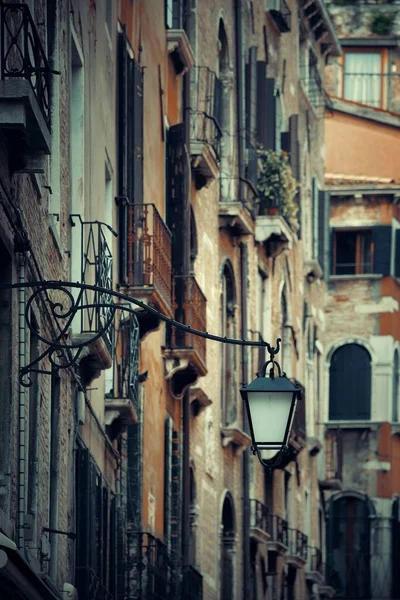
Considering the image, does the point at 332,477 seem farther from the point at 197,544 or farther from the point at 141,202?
the point at 141,202

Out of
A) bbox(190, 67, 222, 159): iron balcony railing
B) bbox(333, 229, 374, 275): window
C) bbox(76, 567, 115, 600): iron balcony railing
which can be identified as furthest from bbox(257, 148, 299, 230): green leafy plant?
bbox(76, 567, 115, 600): iron balcony railing

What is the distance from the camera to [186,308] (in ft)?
99.9

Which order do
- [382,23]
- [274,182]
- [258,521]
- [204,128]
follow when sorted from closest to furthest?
[204,128]
[258,521]
[274,182]
[382,23]

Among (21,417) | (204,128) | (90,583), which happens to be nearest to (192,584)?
(204,128)

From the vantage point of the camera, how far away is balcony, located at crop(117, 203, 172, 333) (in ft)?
84.5

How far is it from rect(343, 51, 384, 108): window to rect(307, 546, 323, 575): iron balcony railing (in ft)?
48.7

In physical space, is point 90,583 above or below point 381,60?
below

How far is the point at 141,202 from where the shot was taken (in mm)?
26359

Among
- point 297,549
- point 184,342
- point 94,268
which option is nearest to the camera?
point 94,268

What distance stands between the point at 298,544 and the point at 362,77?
695 inches

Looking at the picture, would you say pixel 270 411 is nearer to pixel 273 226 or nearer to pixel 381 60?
pixel 273 226

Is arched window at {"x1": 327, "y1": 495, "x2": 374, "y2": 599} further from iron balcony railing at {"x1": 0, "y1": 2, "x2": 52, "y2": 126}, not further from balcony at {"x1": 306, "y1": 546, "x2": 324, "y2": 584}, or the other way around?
iron balcony railing at {"x1": 0, "y1": 2, "x2": 52, "y2": 126}

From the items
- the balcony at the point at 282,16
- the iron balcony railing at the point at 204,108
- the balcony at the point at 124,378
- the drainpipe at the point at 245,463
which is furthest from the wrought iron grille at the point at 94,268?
the balcony at the point at 282,16

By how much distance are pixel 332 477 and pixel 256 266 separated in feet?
39.6
